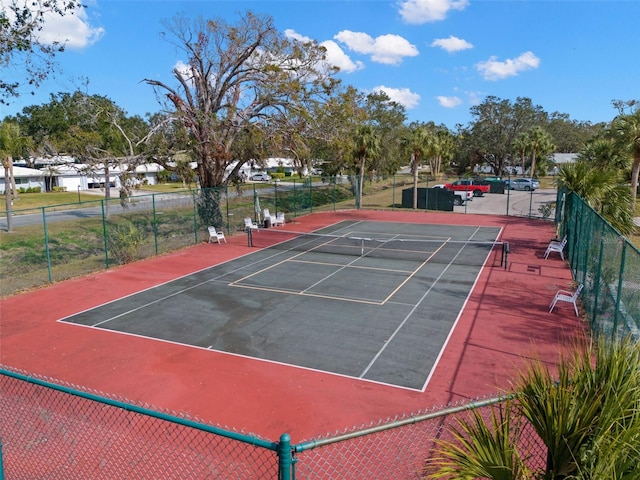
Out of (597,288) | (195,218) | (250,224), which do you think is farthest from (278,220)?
(597,288)

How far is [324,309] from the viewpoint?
13.8 meters

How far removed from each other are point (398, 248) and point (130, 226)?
12541mm

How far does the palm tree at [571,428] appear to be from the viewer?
10.7 feet

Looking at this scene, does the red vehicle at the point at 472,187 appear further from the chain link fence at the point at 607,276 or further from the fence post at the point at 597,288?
the fence post at the point at 597,288

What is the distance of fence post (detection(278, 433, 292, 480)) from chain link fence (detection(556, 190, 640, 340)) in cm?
459

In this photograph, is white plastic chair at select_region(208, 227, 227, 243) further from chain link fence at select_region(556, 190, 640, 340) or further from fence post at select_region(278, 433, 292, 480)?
fence post at select_region(278, 433, 292, 480)

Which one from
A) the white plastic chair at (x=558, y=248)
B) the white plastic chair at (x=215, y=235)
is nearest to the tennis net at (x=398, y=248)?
the white plastic chair at (x=215, y=235)

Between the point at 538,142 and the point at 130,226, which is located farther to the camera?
the point at 538,142

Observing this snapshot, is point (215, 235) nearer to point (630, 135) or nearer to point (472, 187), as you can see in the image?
point (630, 135)

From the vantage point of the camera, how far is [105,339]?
38.5ft

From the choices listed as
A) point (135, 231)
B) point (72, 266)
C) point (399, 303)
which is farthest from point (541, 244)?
point (72, 266)

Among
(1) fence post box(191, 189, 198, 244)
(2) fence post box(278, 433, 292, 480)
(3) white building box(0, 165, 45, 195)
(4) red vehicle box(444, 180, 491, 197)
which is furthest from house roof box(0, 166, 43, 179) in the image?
(2) fence post box(278, 433, 292, 480)

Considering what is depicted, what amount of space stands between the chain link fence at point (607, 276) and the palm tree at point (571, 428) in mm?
2669

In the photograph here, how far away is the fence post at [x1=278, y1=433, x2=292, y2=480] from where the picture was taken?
3562mm
